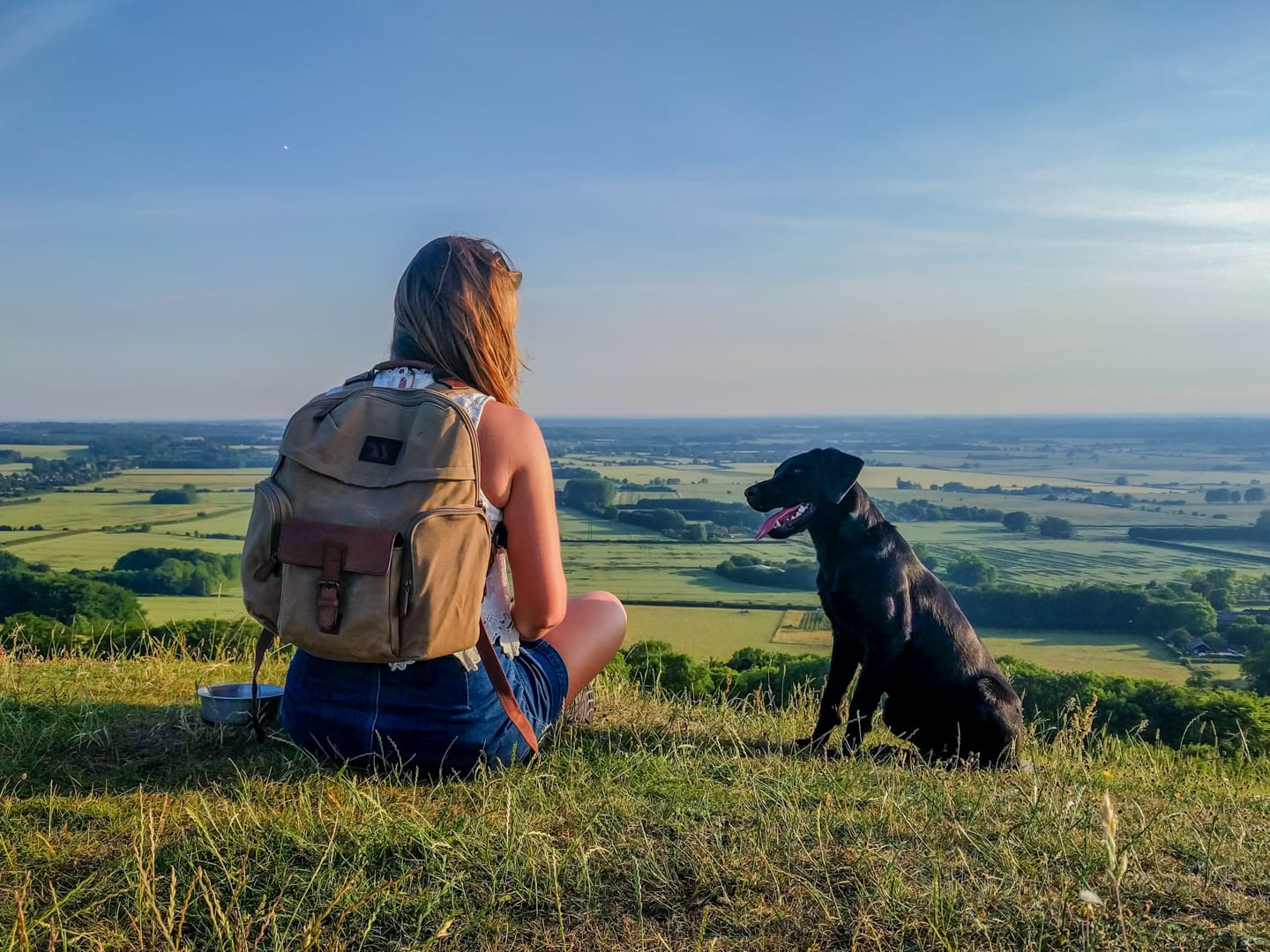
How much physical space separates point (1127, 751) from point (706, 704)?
2.26 m

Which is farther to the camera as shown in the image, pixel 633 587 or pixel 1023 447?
pixel 1023 447

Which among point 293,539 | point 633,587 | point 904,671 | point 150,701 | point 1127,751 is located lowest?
point 633,587

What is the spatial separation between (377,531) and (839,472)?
7.21 ft

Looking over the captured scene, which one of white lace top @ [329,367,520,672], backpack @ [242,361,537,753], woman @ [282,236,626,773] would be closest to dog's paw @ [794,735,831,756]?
woman @ [282,236,626,773]

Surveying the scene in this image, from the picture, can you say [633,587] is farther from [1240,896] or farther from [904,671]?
[1240,896]

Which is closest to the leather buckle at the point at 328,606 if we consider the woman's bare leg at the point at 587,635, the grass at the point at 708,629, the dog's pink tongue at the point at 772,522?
the woman's bare leg at the point at 587,635

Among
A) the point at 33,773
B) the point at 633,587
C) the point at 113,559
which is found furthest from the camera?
the point at 633,587

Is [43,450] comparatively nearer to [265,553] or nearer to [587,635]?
[587,635]

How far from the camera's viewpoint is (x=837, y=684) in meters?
3.86

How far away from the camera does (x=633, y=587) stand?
1922cm

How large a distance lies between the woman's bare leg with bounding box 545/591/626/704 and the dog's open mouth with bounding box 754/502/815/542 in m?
0.77

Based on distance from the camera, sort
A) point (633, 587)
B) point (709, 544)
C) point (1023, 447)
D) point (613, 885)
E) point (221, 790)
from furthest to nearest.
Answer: point (1023, 447)
point (709, 544)
point (633, 587)
point (221, 790)
point (613, 885)

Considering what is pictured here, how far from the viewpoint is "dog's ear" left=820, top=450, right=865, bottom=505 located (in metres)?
3.84

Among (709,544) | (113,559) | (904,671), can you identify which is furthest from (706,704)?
(709,544)
